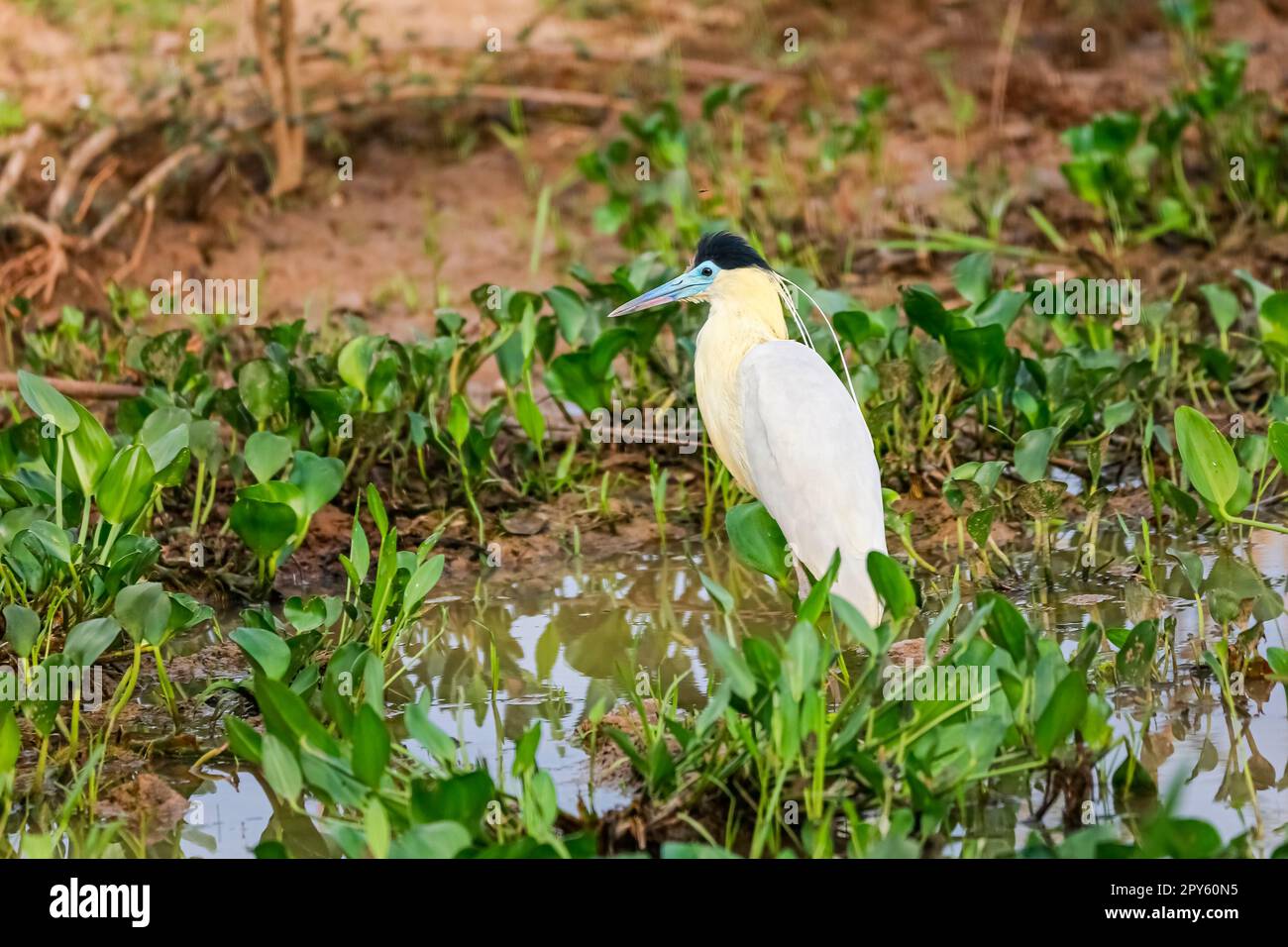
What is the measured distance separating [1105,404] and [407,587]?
2788 millimetres

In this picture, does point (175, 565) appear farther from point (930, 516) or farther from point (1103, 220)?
point (1103, 220)

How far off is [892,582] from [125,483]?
6.78 feet

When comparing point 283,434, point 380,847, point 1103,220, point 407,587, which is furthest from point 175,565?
point 1103,220

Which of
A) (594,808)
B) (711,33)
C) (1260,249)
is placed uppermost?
(711,33)

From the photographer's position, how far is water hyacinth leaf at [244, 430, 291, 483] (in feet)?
16.9

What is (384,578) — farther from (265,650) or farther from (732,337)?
(732,337)

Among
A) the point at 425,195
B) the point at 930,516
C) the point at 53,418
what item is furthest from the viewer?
the point at 425,195

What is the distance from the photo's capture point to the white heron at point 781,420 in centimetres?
459

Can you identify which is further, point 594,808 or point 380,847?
point 594,808

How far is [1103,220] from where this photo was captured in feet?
26.6

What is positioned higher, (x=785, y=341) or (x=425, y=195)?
(x=425, y=195)

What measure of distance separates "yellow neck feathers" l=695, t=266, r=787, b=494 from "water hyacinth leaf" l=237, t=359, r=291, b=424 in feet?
4.57

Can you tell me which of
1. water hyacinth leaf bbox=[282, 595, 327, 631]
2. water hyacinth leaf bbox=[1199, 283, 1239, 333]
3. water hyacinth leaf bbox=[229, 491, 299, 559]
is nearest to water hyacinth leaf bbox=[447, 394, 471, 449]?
water hyacinth leaf bbox=[229, 491, 299, 559]

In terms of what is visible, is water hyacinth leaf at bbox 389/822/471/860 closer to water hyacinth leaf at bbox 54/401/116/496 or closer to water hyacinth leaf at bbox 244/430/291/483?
water hyacinth leaf at bbox 54/401/116/496
